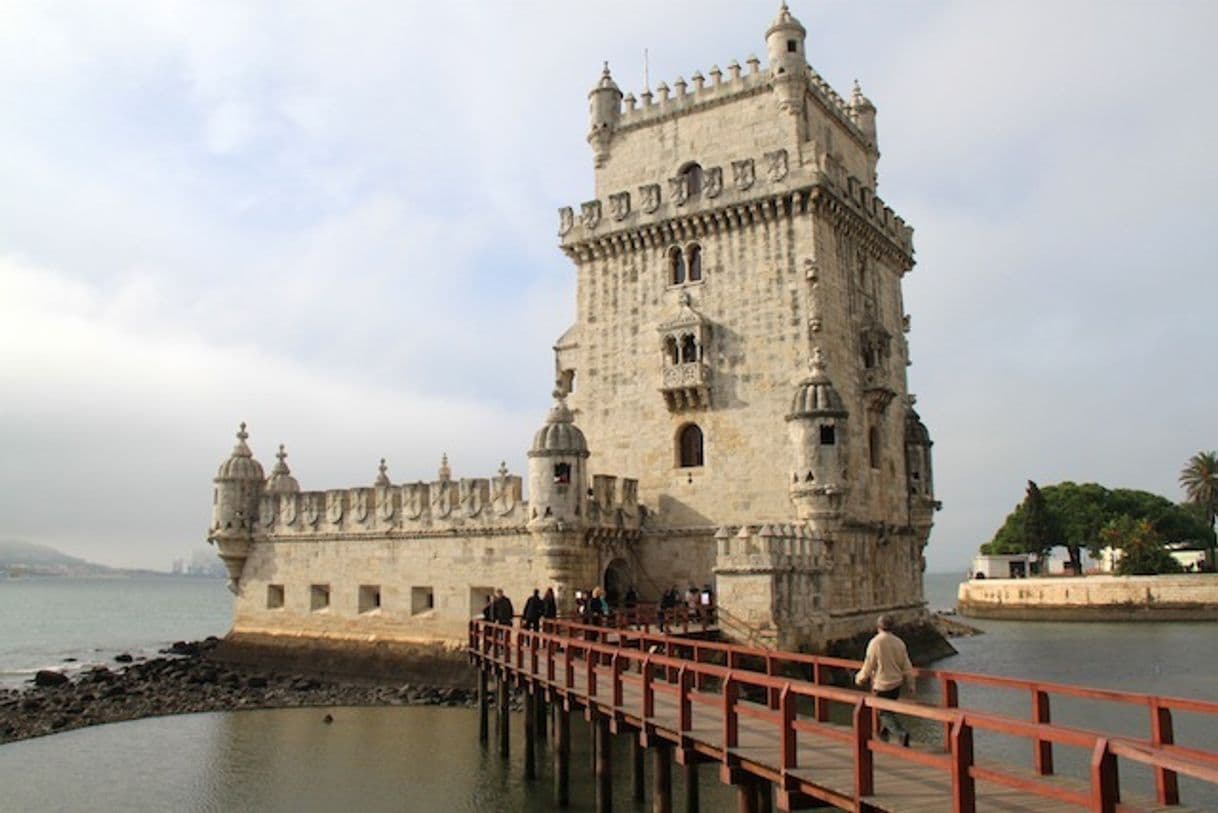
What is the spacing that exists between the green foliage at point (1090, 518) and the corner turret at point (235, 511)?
2184 inches

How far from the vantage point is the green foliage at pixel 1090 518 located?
72.7m

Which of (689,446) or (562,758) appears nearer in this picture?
(562,758)

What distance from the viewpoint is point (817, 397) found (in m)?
27.8

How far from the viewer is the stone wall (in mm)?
57062

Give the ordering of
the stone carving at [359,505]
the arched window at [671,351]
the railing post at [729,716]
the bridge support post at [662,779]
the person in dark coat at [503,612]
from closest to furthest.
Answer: the railing post at [729,716] < the bridge support post at [662,779] < the person in dark coat at [503,612] < the arched window at [671,351] < the stone carving at [359,505]

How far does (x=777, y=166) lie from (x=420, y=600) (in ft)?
54.8

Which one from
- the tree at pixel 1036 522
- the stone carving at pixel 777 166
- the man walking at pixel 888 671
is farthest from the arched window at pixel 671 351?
the tree at pixel 1036 522

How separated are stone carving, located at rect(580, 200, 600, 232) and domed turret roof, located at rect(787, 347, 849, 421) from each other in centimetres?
891

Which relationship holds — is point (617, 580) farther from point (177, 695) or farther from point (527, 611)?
point (177, 695)

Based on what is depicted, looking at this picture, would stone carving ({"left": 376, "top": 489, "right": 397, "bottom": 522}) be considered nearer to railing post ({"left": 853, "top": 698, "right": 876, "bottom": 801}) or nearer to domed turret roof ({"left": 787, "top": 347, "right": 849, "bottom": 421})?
domed turret roof ({"left": 787, "top": 347, "right": 849, "bottom": 421})

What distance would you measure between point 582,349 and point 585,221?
163 inches

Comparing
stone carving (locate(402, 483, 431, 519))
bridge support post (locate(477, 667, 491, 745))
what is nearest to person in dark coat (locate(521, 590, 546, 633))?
bridge support post (locate(477, 667, 491, 745))

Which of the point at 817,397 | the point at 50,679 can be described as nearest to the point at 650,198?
the point at 817,397

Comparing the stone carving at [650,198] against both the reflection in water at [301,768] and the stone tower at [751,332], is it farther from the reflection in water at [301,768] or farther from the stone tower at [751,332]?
the reflection in water at [301,768]
